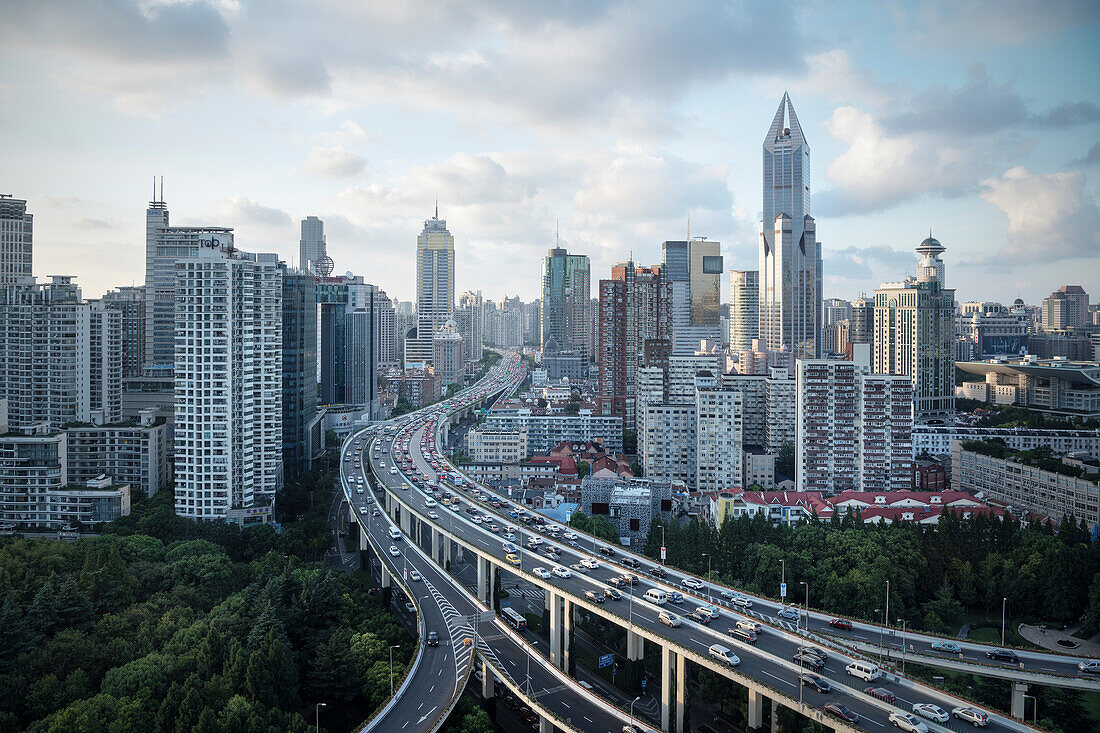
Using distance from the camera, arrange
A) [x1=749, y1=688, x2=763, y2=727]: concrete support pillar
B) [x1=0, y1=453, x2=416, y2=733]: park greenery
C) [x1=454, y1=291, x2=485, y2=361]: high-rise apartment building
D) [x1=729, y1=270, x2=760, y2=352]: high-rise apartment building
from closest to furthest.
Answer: [x1=0, y1=453, x2=416, y2=733]: park greenery
[x1=749, y1=688, x2=763, y2=727]: concrete support pillar
[x1=729, y1=270, x2=760, y2=352]: high-rise apartment building
[x1=454, y1=291, x2=485, y2=361]: high-rise apartment building

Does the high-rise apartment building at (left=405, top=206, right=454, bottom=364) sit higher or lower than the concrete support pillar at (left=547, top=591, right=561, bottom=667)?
higher

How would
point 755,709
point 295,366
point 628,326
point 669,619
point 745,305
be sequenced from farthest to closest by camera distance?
point 745,305
point 628,326
point 295,366
point 669,619
point 755,709

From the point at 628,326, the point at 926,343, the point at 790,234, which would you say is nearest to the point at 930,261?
the point at 926,343

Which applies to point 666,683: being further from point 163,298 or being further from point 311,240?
point 311,240

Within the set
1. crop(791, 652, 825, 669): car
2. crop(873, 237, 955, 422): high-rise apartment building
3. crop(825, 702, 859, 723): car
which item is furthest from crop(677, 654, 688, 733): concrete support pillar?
crop(873, 237, 955, 422): high-rise apartment building

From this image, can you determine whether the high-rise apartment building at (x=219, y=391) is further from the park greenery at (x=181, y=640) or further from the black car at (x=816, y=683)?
the black car at (x=816, y=683)

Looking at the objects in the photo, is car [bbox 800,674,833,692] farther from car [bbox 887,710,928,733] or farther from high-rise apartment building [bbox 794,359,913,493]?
high-rise apartment building [bbox 794,359,913,493]

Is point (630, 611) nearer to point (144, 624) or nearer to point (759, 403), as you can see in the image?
point (144, 624)
